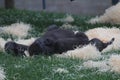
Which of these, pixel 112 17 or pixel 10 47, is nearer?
pixel 10 47

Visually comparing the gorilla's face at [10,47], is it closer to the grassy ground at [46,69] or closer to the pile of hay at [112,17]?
the grassy ground at [46,69]

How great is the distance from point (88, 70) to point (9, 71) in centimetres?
71

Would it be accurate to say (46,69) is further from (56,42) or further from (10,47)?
(10,47)

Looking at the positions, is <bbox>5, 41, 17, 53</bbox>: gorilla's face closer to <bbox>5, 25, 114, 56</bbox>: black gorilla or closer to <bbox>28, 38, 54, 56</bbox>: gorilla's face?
<bbox>5, 25, 114, 56</bbox>: black gorilla

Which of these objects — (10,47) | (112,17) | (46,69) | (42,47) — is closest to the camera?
(46,69)

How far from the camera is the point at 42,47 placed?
4.96 m

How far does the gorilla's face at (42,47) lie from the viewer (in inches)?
195

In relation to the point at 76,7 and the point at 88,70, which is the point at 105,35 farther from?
the point at 76,7

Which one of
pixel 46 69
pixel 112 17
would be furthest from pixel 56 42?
pixel 112 17

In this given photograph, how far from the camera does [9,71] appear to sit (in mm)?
3982

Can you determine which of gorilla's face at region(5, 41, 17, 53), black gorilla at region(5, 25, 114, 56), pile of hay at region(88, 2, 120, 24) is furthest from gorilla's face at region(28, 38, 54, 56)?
pile of hay at region(88, 2, 120, 24)

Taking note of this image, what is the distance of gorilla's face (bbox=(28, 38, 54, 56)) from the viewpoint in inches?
195

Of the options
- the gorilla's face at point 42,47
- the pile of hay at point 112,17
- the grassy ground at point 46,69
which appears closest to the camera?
the grassy ground at point 46,69

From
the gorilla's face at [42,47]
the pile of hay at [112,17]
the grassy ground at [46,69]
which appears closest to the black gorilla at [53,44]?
the gorilla's face at [42,47]
